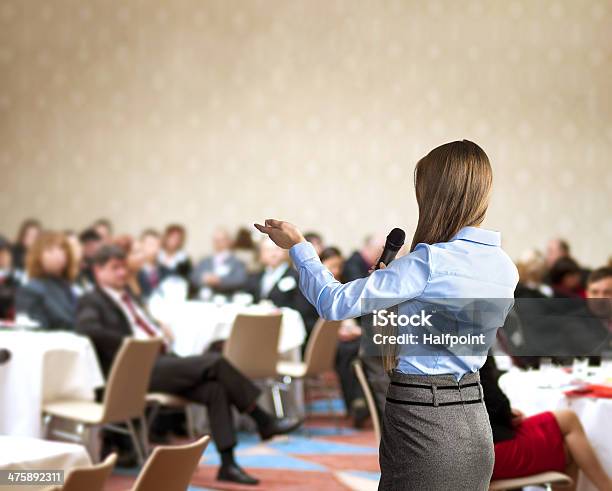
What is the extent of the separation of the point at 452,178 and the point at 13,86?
12.1 meters

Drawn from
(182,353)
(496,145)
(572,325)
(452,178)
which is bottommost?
(182,353)

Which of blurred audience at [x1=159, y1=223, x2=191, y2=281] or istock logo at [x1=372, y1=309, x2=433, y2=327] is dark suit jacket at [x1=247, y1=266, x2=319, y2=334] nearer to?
blurred audience at [x1=159, y1=223, x2=191, y2=281]

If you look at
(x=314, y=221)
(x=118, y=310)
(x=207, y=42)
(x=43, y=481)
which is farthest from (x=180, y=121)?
(x=43, y=481)

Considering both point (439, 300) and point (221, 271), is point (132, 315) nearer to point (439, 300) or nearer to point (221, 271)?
point (439, 300)

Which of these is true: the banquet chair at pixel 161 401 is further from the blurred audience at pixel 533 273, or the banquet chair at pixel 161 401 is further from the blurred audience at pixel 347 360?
the blurred audience at pixel 533 273

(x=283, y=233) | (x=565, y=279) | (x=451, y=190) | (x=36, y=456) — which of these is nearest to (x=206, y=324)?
(x=565, y=279)

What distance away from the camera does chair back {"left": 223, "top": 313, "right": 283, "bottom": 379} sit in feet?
21.2

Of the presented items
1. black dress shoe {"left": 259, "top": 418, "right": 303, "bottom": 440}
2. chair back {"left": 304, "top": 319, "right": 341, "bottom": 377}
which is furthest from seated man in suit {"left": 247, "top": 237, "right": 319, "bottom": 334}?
black dress shoe {"left": 259, "top": 418, "right": 303, "bottom": 440}

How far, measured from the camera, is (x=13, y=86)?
1329 cm

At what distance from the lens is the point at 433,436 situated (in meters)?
2.11

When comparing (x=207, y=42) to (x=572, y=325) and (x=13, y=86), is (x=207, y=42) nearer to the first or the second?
(x=13, y=86)

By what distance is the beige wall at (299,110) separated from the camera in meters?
11.3

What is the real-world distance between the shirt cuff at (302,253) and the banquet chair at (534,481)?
1.86 m

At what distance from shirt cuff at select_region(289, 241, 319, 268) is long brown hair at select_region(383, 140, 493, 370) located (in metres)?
0.22
